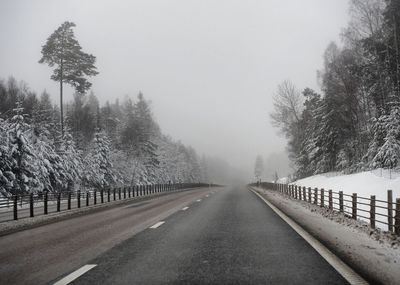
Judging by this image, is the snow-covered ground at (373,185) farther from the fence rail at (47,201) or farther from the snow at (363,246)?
the fence rail at (47,201)

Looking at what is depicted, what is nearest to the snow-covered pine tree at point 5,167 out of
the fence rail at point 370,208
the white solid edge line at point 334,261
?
the fence rail at point 370,208

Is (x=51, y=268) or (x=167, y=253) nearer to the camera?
(x=51, y=268)

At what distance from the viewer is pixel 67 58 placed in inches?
1622

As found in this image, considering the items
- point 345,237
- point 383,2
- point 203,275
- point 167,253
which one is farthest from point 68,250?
point 383,2

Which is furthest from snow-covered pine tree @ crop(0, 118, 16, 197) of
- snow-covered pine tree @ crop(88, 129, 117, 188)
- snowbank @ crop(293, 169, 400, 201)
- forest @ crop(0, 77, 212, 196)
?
snowbank @ crop(293, 169, 400, 201)

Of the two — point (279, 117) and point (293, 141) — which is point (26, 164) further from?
point (293, 141)

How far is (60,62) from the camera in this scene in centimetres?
4134

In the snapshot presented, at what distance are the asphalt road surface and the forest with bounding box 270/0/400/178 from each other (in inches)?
773

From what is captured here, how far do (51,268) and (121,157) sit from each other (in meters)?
57.9

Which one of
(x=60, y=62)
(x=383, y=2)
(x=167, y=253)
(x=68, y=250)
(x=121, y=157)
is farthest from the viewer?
(x=121, y=157)

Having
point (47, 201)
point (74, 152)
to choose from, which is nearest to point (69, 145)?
point (74, 152)

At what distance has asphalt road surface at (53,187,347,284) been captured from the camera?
5328mm

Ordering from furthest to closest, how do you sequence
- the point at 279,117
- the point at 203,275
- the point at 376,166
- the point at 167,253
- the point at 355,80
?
the point at 279,117 → the point at 355,80 → the point at 376,166 → the point at 167,253 → the point at 203,275

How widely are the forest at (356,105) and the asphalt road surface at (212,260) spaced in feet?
64.4
